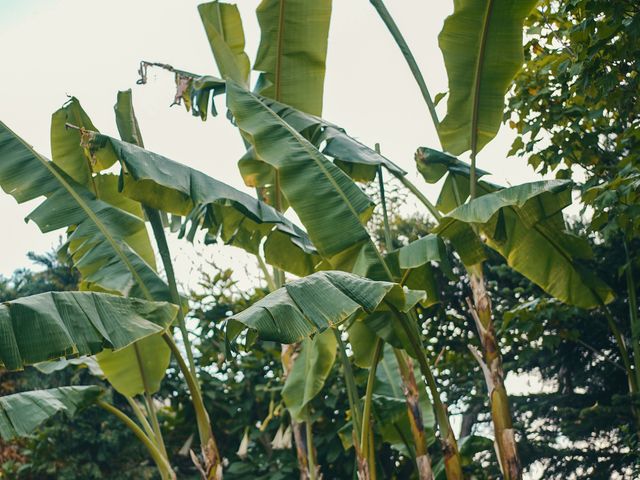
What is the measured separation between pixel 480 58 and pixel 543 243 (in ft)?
5.36

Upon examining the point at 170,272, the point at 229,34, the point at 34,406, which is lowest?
the point at 34,406

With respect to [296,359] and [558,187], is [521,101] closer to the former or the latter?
[558,187]

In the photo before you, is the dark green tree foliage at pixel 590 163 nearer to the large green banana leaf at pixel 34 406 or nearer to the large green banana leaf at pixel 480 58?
the large green banana leaf at pixel 480 58

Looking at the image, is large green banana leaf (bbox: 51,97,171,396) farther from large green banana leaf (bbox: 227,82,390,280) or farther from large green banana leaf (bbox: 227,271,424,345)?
large green banana leaf (bbox: 227,271,424,345)

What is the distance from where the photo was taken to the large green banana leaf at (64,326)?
3.90m

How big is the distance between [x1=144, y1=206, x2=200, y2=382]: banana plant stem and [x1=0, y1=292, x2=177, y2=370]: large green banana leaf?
3.89 ft

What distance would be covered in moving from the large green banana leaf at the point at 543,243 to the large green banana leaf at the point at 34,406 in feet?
9.58

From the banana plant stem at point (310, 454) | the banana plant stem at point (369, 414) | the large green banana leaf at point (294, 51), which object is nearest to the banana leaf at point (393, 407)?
the banana plant stem at point (310, 454)

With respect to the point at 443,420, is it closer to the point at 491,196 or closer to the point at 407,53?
the point at 491,196

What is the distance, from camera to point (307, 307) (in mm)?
4293

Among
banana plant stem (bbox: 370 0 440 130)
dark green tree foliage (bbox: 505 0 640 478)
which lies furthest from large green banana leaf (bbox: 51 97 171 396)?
dark green tree foliage (bbox: 505 0 640 478)

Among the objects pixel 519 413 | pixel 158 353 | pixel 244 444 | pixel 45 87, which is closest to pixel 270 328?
pixel 158 353

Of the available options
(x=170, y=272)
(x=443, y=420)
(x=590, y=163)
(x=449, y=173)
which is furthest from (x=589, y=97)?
(x=170, y=272)

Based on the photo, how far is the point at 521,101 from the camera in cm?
684
